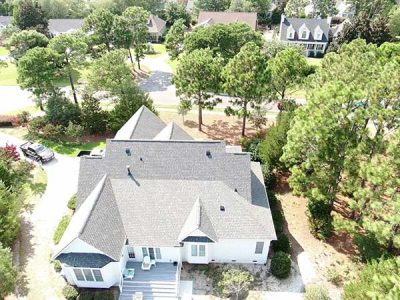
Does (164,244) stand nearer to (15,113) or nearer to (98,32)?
(15,113)

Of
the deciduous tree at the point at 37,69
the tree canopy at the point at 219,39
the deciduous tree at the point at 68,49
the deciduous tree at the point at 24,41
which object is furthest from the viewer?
the deciduous tree at the point at 24,41

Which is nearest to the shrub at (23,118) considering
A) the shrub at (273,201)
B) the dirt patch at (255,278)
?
the dirt patch at (255,278)

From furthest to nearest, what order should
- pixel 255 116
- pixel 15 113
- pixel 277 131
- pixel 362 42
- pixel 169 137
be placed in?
pixel 15 113 → pixel 255 116 → pixel 362 42 → pixel 277 131 → pixel 169 137

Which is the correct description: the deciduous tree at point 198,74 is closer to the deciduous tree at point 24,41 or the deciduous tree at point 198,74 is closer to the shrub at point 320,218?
the shrub at point 320,218

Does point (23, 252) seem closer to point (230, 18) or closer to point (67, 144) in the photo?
point (67, 144)

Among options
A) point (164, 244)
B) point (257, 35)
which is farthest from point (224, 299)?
point (257, 35)

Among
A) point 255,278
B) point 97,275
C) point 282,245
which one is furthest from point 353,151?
point 97,275
